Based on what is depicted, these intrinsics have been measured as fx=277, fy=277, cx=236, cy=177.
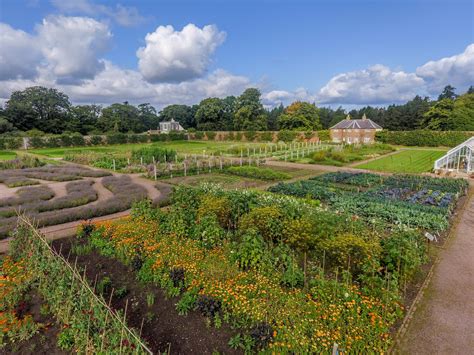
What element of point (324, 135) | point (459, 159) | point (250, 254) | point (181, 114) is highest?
point (181, 114)

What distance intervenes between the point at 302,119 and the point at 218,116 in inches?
896

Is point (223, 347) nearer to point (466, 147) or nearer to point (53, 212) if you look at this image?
point (53, 212)

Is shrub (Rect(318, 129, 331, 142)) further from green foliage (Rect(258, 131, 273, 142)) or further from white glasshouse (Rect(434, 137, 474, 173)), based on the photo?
white glasshouse (Rect(434, 137, 474, 173))

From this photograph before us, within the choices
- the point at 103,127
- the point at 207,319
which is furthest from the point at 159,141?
the point at 207,319

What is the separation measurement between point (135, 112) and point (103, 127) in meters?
17.2

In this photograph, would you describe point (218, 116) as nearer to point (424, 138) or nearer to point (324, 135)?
point (324, 135)

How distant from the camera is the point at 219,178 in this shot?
769 inches

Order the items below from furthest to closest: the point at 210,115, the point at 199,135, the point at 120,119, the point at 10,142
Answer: the point at 210,115
the point at 120,119
the point at 199,135
the point at 10,142

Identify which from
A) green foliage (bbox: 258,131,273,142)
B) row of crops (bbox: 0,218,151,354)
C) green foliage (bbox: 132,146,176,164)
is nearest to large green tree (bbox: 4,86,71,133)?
green foliage (bbox: 258,131,273,142)

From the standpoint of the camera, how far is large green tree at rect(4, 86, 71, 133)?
53688 mm

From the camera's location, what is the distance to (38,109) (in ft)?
200

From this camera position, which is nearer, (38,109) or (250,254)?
(250,254)

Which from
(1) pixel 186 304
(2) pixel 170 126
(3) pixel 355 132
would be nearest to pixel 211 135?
(2) pixel 170 126

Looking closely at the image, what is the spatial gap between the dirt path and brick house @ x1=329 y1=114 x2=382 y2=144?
44594mm
